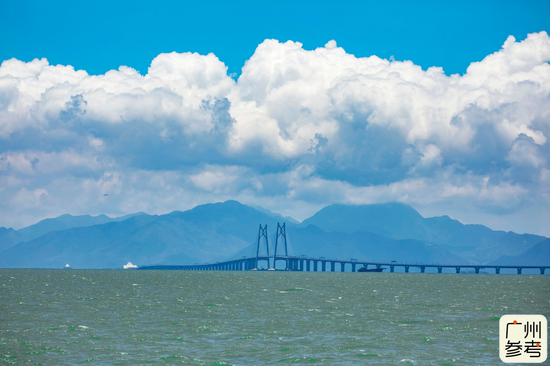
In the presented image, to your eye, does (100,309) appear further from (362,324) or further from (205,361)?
(205,361)

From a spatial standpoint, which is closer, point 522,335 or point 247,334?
point 522,335

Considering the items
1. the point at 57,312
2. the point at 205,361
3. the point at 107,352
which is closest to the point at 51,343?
the point at 107,352

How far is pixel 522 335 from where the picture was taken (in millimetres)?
24375

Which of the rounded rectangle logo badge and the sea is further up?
the rounded rectangle logo badge

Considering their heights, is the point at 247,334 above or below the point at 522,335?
below

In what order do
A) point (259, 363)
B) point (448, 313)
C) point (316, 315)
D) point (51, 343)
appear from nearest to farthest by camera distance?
point (259, 363) → point (51, 343) → point (316, 315) → point (448, 313)

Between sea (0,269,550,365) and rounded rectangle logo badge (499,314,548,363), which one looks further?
sea (0,269,550,365)

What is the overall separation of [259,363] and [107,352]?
847 centimetres

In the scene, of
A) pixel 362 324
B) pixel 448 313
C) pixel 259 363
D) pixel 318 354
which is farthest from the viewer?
pixel 448 313

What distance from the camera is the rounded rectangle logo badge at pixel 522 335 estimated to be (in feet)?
77.9

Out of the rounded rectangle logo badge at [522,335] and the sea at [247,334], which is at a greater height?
the rounded rectangle logo badge at [522,335]

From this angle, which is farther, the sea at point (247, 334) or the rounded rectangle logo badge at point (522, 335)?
the sea at point (247, 334)

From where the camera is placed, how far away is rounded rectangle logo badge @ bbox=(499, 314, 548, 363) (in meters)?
23.7

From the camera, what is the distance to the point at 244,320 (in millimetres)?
47594
